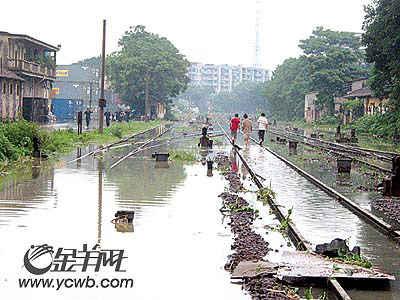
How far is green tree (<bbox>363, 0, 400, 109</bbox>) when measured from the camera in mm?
48188

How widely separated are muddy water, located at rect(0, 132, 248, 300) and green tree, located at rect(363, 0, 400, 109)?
2901 centimetres

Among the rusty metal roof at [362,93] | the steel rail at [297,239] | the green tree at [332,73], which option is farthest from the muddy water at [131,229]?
the green tree at [332,73]

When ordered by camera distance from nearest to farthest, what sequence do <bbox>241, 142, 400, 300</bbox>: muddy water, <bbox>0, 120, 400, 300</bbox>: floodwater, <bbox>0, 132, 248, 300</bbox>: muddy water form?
1. <bbox>0, 132, 248, 300</bbox>: muddy water
2. <bbox>0, 120, 400, 300</bbox>: floodwater
3. <bbox>241, 142, 400, 300</bbox>: muddy water

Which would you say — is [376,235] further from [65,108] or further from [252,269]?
[65,108]

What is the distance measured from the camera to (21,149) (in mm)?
28125

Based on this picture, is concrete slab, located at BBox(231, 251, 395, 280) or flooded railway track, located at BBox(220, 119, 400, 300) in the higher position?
concrete slab, located at BBox(231, 251, 395, 280)

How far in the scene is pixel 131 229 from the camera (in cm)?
1263

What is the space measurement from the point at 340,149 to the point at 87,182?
74.7 feet

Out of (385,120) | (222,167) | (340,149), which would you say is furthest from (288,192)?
(385,120)

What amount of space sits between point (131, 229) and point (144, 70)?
279 ft

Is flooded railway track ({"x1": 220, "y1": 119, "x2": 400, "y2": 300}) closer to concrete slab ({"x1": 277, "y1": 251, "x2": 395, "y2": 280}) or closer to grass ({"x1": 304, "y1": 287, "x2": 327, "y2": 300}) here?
concrete slab ({"x1": 277, "y1": 251, "x2": 395, "y2": 280})

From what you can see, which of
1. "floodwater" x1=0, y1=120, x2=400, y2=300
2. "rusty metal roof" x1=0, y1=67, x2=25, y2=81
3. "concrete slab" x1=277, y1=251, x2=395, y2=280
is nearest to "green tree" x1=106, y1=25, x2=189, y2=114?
"rusty metal roof" x1=0, y1=67, x2=25, y2=81

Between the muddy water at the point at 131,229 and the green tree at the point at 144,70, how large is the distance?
7431 cm

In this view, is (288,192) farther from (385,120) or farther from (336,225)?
(385,120)
